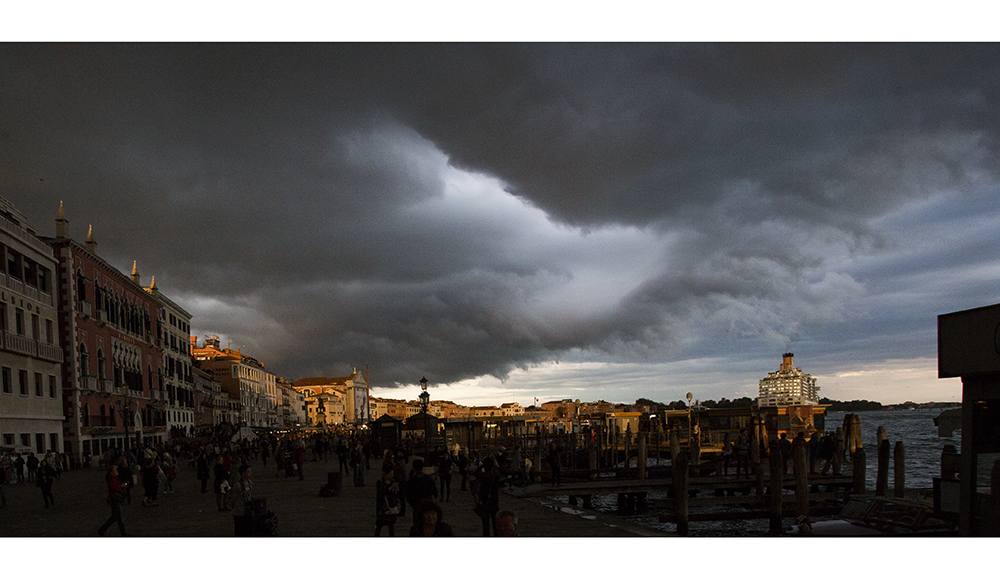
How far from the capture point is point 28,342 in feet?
105

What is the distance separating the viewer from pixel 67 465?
116 feet

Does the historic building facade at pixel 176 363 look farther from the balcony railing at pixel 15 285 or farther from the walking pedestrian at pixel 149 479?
the walking pedestrian at pixel 149 479

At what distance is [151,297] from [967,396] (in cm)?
5743

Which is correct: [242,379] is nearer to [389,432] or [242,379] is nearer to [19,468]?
[389,432]

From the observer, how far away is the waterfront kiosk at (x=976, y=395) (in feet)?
41.0

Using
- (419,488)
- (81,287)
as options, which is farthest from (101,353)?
(419,488)

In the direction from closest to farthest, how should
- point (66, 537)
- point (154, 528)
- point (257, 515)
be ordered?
1. point (257, 515)
2. point (66, 537)
3. point (154, 528)

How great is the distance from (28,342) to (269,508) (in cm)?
1876

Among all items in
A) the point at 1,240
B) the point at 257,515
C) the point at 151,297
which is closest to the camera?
the point at 257,515

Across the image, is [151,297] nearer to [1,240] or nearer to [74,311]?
[74,311]

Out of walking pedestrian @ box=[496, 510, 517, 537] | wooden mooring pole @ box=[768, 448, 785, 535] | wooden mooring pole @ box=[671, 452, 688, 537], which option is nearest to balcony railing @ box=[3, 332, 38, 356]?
wooden mooring pole @ box=[671, 452, 688, 537]

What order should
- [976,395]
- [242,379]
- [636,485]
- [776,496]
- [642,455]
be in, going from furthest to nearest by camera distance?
[242,379] < [642,455] < [636,485] < [776,496] < [976,395]

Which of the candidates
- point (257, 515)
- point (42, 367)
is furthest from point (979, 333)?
point (42, 367)

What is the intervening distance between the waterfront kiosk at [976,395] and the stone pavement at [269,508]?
7488 millimetres
